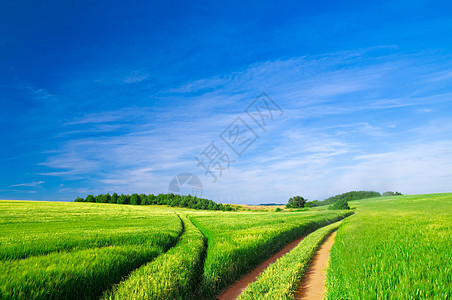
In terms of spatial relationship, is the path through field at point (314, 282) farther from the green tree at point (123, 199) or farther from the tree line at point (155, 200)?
the green tree at point (123, 199)

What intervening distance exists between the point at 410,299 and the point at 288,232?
14537 millimetres

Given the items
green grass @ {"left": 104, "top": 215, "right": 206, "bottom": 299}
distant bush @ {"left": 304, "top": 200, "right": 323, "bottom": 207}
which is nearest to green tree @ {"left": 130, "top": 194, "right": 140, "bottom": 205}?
distant bush @ {"left": 304, "top": 200, "right": 323, "bottom": 207}

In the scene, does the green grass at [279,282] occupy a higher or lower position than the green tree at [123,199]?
lower

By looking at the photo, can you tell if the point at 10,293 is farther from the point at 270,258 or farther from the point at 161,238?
the point at 270,258

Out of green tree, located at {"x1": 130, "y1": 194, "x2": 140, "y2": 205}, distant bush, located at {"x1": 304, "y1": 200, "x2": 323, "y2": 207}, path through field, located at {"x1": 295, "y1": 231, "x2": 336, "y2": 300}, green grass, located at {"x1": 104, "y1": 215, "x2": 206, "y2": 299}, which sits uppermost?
green tree, located at {"x1": 130, "y1": 194, "x2": 140, "y2": 205}

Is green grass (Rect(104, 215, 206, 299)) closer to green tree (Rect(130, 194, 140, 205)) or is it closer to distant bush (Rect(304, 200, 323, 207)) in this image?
green tree (Rect(130, 194, 140, 205))

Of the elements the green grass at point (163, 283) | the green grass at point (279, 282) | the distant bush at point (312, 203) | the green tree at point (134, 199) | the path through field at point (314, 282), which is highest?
the green tree at point (134, 199)

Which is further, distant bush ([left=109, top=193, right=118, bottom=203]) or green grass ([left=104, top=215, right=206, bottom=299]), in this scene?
distant bush ([left=109, top=193, right=118, bottom=203])

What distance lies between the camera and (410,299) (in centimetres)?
450

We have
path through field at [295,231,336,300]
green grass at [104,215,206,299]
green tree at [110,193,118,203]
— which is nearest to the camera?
green grass at [104,215,206,299]

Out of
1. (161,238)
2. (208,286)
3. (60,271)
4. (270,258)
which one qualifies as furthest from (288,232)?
(60,271)

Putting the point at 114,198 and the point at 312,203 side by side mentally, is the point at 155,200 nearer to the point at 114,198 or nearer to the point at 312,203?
the point at 114,198

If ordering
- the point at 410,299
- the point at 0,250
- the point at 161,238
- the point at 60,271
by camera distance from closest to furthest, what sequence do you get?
1. the point at 410,299
2. the point at 60,271
3. the point at 0,250
4. the point at 161,238

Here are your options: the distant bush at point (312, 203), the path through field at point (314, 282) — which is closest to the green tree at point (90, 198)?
the distant bush at point (312, 203)
